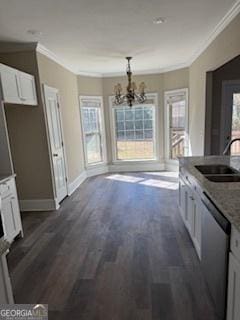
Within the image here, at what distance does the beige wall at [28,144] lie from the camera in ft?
12.0

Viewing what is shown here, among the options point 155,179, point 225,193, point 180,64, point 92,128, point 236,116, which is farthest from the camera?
point 92,128

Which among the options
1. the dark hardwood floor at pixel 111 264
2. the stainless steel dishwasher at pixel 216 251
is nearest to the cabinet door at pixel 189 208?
the dark hardwood floor at pixel 111 264

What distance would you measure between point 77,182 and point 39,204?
1516 millimetres

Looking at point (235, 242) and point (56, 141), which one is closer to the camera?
point (235, 242)

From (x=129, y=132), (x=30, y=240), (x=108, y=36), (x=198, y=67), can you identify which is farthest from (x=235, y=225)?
(x=129, y=132)

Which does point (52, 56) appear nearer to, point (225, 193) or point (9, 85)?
point (9, 85)

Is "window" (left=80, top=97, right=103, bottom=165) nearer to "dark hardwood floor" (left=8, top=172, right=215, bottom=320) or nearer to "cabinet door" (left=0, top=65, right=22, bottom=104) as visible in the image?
"dark hardwood floor" (left=8, top=172, right=215, bottom=320)

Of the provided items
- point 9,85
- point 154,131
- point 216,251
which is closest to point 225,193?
point 216,251

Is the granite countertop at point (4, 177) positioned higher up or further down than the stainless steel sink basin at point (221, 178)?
higher up

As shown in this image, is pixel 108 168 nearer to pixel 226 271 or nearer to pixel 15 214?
pixel 15 214

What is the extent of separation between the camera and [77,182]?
5.57m

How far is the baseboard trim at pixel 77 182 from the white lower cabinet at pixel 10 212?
188cm

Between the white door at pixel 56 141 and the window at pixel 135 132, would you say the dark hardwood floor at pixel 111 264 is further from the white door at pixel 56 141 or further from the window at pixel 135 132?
the window at pixel 135 132

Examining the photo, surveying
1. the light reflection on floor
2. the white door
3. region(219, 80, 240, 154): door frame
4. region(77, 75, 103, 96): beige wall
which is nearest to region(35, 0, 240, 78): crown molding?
region(77, 75, 103, 96): beige wall
